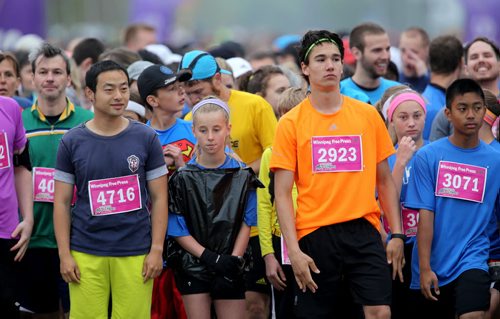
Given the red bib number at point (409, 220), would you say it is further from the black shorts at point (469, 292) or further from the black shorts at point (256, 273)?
the black shorts at point (256, 273)

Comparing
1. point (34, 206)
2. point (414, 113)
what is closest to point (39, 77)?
point (34, 206)

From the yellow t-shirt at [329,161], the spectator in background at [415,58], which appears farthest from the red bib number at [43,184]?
the spectator in background at [415,58]

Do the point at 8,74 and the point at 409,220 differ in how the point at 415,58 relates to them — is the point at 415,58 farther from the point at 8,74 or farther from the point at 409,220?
the point at 8,74

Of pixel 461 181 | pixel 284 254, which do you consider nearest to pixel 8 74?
pixel 284 254

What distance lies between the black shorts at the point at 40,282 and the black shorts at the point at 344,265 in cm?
235

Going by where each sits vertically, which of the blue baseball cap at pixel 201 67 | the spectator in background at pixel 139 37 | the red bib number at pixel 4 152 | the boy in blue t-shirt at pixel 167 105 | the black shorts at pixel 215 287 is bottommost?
the black shorts at pixel 215 287

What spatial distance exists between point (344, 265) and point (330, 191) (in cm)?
49

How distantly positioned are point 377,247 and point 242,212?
111cm

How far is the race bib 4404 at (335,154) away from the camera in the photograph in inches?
292

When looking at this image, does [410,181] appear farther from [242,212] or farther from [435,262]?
[242,212]

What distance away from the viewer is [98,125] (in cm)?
779

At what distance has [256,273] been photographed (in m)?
8.98

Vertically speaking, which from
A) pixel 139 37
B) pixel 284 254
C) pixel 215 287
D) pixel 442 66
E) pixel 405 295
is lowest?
pixel 405 295

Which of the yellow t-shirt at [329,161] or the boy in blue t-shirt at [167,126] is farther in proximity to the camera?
the boy in blue t-shirt at [167,126]
